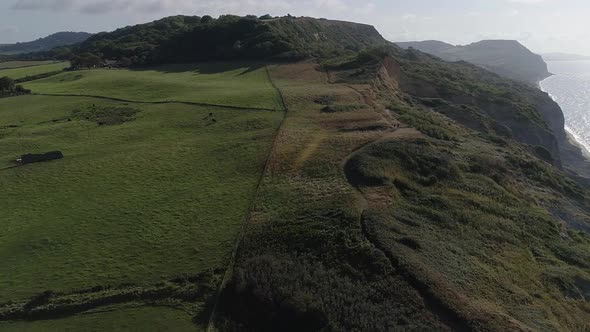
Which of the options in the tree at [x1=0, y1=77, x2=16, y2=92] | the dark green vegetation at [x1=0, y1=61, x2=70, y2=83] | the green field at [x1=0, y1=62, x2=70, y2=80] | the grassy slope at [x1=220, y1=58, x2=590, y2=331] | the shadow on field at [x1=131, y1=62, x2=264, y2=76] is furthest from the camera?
the green field at [x1=0, y1=62, x2=70, y2=80]

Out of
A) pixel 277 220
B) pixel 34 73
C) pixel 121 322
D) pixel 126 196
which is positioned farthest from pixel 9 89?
pixel 121 322

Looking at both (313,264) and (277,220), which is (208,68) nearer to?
(277,220)

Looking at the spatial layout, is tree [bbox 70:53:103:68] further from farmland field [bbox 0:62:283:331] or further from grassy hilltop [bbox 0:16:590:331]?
grassy hilltop [bbox 0:16:590:331]

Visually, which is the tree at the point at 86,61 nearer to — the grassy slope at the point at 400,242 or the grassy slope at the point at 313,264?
the grassy slope at the point at 400,242

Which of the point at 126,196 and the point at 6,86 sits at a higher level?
the point at 6,86

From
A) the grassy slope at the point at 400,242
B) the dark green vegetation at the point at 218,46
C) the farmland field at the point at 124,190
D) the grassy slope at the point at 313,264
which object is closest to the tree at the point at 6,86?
the farmland field at the point at 124,190

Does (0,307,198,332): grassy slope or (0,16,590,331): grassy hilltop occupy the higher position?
(0,16,590,331): grassy hilltop

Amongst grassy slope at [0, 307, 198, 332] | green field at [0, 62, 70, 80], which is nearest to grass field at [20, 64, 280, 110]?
green field at [0, 62, 70, 80]

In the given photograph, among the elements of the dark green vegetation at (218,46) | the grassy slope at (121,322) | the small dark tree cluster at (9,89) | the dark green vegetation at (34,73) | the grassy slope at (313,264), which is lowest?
the grassy slope at (121,322)
